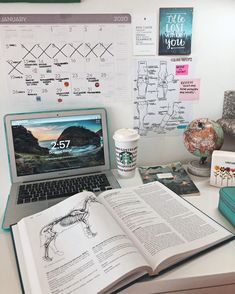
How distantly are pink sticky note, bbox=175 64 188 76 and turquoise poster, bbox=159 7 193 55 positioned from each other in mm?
44

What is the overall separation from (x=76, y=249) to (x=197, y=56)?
2.55 feet

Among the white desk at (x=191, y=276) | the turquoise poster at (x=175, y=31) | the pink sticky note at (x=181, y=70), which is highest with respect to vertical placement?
the turquoise poster at (x=175, y=31)

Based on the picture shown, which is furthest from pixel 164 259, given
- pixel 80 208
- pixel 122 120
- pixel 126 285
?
pixel 122 120

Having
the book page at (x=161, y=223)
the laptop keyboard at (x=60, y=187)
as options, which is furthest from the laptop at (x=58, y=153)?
the book page at (x=161, y=223)

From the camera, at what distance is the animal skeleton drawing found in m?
0.64

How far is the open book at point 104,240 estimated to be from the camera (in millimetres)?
564

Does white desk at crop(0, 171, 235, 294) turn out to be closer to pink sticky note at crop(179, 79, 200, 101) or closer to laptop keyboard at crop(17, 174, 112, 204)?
laptop keyboard at crop(17, 174, 112, 204)

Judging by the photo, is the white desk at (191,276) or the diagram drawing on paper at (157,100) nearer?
the white desk at (191,276)

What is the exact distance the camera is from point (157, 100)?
108 centimetres

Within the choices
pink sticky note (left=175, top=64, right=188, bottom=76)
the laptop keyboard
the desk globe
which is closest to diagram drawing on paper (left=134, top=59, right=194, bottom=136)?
pink sticky note (left=175, top=64, right=188, bottom=76)

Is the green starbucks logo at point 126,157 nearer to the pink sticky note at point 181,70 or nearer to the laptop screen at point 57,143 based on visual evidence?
the laptop screen at point 57,143

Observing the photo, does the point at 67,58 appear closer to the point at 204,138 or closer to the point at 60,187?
the point at 60,187

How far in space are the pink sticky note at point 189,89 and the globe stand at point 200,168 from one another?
0.23m

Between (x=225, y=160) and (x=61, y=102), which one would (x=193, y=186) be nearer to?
(x=225, y=160)
